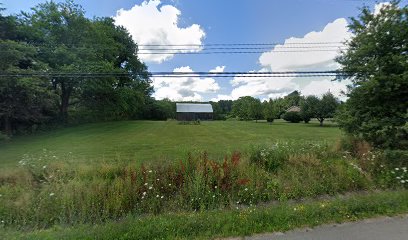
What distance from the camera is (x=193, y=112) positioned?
6994cm

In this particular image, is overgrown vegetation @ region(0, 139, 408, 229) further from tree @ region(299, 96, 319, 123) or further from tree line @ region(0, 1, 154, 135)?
tree @ region(299, 96, 319, 123)

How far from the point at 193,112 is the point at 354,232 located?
6656 centimetres

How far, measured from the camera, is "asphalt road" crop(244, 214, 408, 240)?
3605mm

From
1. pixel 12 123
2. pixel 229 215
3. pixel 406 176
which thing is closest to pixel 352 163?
pixel 406 176

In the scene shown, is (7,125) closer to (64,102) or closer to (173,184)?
(64,102)

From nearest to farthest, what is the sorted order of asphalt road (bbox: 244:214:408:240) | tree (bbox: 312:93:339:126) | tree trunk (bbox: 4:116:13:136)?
asphalt road (bbox: 244:214:408:240)
tree trunk (bbox: 4:116:13:136)
tree (bbox: 312:93:339:126)

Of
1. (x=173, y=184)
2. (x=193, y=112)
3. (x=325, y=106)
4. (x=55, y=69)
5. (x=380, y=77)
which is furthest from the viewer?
(x=193, y=112)

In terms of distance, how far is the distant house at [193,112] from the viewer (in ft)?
224

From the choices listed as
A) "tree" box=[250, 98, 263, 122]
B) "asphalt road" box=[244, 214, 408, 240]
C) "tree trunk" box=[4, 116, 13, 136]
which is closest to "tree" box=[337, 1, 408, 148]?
"asphalt road" box=[244, 214, 408, 240]

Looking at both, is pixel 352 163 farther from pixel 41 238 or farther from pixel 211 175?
pixel 41 238

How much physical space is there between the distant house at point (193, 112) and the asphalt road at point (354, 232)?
206 feet

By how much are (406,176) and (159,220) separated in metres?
6.57

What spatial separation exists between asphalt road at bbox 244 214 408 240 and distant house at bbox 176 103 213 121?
62.7m

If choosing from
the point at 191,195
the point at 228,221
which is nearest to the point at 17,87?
the point at 191,195
